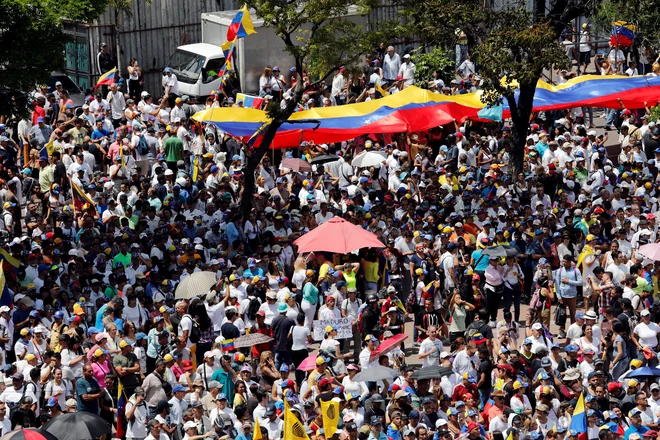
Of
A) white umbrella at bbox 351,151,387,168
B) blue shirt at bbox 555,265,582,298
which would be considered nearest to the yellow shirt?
blue shirt at bbox 555,265,582,298

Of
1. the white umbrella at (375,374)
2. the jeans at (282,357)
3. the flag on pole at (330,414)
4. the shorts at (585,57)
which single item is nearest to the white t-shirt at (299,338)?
the jeans at (282,357)

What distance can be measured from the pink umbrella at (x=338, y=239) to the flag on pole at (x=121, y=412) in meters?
4.59

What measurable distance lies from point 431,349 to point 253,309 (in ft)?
9.31

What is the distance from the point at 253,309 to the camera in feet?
70.1

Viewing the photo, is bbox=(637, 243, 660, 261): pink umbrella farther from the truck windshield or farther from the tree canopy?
the truck windshield

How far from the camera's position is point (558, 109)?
1227 inches

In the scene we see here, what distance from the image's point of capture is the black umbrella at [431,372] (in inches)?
736

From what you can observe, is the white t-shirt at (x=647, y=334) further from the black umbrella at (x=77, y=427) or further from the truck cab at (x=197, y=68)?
the truck cab at (x=197, y=68)

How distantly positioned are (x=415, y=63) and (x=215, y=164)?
25.7 ft

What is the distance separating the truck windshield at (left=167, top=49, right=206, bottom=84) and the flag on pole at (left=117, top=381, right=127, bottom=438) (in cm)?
1656

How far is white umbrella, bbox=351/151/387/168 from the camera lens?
2791 cm

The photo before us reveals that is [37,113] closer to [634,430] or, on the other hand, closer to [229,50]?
[229,50]

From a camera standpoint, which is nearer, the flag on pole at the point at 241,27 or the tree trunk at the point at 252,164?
the tree trunk at the point at 252,164

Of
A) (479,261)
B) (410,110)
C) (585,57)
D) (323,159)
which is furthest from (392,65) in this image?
(479,261)
